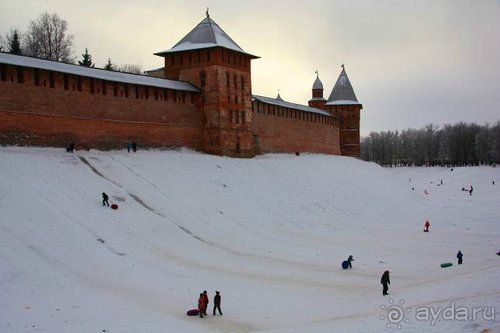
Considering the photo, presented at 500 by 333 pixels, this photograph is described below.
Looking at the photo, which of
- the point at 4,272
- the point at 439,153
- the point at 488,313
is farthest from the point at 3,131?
the point at 439,153

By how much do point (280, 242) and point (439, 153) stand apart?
285 ft

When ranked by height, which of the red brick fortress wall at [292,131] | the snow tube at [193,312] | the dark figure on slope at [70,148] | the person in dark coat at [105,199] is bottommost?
the snow tube at [193,312]

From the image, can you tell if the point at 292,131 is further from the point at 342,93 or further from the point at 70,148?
the point at 70,148

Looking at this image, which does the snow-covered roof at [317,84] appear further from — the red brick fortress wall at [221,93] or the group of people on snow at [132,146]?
the group of people on snow at [132,146]

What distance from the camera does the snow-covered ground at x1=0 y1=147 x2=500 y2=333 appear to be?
15.1 m

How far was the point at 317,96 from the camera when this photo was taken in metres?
66.1

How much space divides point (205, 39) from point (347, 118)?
28.4 metres

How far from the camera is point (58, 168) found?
25781 mm

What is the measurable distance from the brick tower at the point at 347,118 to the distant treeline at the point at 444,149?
3622cm

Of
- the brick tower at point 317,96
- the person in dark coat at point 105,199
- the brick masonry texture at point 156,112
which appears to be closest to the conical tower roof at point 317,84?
the brick tower at point 317,96

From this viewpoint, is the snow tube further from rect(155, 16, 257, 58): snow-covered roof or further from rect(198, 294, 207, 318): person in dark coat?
rect(155, 16, 257, 58): snow-covered roof

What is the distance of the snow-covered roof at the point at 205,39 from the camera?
3750cm
